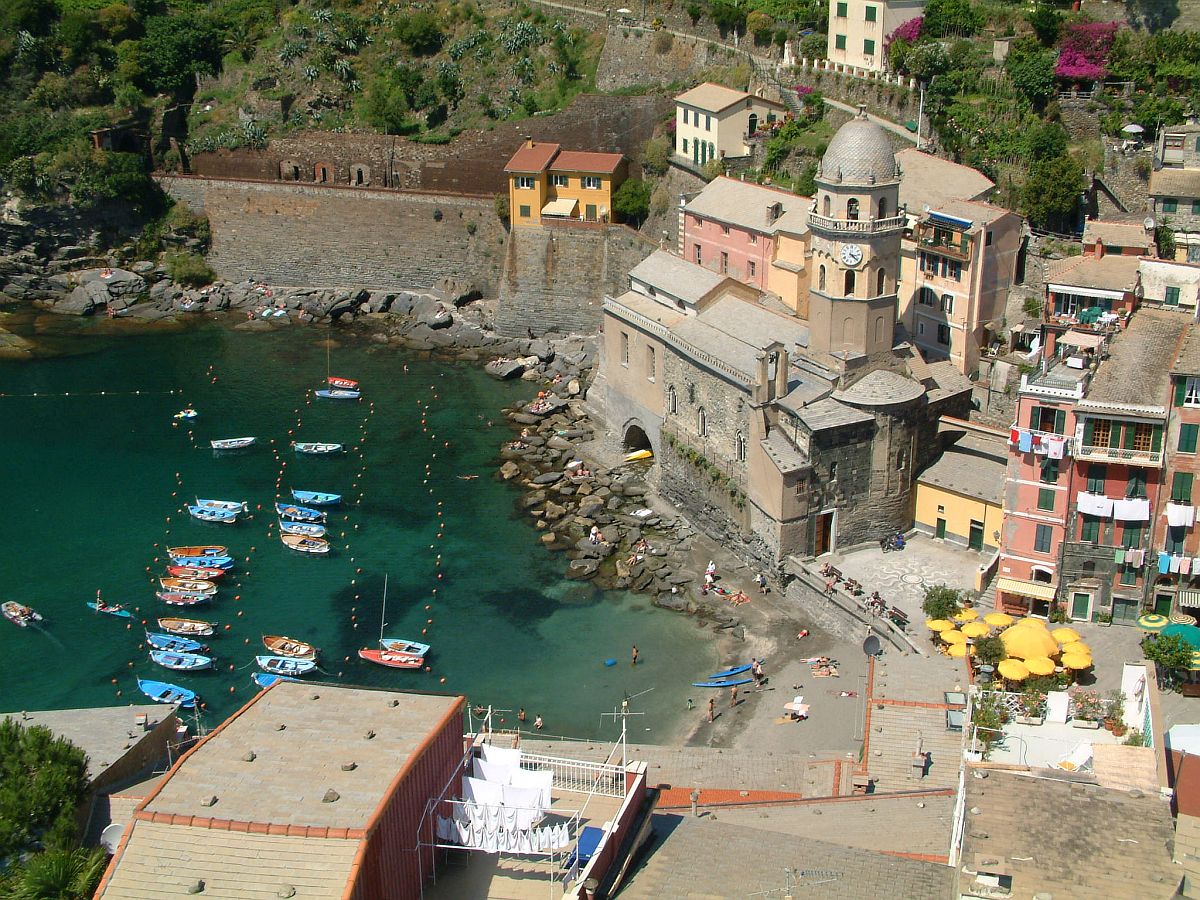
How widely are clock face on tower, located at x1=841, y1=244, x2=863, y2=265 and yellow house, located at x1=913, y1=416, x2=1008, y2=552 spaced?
280 inches

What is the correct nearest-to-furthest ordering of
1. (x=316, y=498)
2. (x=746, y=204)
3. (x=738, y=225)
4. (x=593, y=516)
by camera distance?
(x=593, y=516) < (x=316, y=498) < (x=738, y=225) < (x=746, y=204)

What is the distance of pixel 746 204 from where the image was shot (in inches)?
2660

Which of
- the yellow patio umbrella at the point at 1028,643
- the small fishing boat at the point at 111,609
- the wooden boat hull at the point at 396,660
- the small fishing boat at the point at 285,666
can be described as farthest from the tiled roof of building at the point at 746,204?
the small fishing boat at the point at 111,609

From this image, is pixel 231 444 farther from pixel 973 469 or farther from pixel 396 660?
pixel 973 469

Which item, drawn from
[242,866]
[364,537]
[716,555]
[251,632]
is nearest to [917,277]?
A: [716,555]

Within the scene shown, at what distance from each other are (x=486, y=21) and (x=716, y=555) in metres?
54.1

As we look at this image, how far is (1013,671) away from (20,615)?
36.6m

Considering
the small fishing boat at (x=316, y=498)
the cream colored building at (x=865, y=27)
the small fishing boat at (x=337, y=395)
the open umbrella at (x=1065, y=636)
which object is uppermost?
the cream colored building at (x=865, y=27)

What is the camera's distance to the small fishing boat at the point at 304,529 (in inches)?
2367

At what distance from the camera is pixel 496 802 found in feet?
90.8

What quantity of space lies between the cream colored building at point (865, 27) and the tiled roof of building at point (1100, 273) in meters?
24.8

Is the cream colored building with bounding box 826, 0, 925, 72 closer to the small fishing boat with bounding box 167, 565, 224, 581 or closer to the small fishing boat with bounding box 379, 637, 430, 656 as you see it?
the small fishing boat with bounding box 379, 637, 430, 656

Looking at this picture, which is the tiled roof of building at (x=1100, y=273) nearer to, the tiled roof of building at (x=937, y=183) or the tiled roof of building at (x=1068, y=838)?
the tiled roof of building at (x=937, y=183)

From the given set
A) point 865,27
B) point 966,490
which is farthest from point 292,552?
point 865,27
